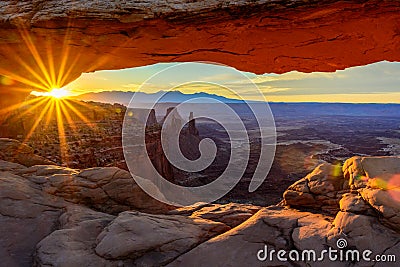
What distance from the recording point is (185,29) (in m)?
6.98

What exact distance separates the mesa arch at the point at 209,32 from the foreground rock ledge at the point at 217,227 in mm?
3122

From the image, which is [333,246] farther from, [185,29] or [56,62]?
[56,62]

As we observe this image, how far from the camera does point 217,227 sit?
5609mm

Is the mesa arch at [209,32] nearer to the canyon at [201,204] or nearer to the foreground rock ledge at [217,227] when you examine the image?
the canyon at [201,204]

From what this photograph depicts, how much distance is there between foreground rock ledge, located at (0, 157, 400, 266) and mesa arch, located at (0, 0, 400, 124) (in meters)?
3.12

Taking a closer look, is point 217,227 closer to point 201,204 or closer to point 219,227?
point 219,227

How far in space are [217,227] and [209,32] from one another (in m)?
4.69

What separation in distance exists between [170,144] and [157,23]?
42.8 m

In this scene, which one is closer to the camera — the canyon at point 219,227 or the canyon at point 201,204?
the canyon at point 219,227

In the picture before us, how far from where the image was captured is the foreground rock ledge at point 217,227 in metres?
4.49

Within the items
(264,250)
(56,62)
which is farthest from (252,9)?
(56,62)

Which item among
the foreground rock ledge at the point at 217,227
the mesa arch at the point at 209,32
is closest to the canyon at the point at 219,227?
the foreground rock ledge at the point at 217,227

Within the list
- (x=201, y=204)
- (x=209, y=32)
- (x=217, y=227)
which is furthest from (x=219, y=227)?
(x=209, y=32)

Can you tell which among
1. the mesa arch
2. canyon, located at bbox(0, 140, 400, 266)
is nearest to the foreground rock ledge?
canyon, located at bbox(0, 140, 400, 266)
